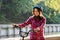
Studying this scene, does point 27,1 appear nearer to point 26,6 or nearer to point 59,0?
point 26,6

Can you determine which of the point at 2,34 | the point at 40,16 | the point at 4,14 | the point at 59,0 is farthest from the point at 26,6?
the point at 40,16

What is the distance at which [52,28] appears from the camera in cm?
2708

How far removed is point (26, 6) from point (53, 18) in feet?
9.75

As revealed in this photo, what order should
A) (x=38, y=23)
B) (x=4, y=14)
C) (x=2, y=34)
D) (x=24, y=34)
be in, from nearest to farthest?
1. (x=24, y=34)
2. (x=38, y=23)
3. (x=2, y=34)
4. (x=4, y=14)

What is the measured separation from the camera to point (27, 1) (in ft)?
87.9

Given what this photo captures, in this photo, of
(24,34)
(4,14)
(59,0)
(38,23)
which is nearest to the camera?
(24,34)

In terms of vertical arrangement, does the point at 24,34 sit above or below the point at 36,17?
below

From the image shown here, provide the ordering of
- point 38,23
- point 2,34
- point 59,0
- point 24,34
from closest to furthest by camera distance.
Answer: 1. point 24,34
2. point 38,23
3. point 59,0
4. point 2,34

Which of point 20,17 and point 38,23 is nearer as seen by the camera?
point 38,23

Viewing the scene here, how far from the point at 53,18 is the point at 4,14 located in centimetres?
493

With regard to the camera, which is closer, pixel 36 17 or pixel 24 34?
pixel 24 34

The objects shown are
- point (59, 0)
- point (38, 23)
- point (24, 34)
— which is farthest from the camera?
point (59, 0)

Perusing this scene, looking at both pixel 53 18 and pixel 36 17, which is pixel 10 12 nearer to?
pixel 53 18

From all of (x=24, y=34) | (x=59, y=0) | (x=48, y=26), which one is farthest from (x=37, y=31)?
(x=48, y=26)
